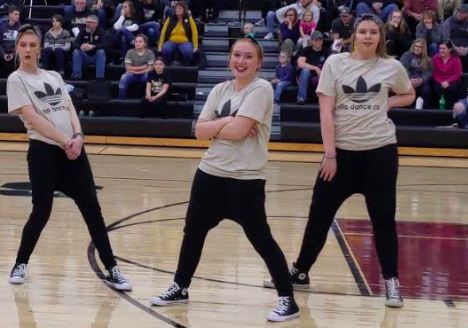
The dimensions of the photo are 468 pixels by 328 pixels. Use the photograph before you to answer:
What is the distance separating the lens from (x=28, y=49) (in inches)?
236

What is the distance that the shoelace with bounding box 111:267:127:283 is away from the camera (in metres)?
6.14

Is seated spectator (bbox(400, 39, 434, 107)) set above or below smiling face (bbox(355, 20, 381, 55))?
below

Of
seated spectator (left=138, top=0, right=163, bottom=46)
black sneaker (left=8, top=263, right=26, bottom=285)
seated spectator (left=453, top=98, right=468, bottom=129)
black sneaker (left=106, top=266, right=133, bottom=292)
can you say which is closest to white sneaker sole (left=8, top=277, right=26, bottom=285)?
black sneaker (left=8, top=263, right=26, bottom=285)

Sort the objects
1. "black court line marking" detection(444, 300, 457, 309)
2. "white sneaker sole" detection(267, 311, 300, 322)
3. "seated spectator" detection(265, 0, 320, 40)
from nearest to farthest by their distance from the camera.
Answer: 1. "white sneaker sole" detection(267, 311, 300, 322)
2. "black court line marking" detection(444, 300, 457, 309)
3. "seated spectator" detection(265, 0, 320, 40)

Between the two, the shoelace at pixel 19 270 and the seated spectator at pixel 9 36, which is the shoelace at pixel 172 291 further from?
the seated spectator at pixel 9 36

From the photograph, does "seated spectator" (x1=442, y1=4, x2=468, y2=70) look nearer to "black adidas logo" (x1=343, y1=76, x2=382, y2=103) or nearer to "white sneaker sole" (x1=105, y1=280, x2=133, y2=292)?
"black adidas logo" (x1=343, y1=76, x2=382, y2=103)

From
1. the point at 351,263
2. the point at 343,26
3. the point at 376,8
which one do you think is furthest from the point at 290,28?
the point at 351,263

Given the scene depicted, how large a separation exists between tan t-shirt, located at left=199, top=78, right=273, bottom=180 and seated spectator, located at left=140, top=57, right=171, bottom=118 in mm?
9135

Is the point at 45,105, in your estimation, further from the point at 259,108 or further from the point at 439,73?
the point at 439,73

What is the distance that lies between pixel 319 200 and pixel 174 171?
5.86m

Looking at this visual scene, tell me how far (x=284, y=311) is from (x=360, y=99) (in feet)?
4.39

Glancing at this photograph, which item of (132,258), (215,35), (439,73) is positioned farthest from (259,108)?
(215,35)

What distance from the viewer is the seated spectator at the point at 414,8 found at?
15930 mm

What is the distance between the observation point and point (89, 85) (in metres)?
14.9
